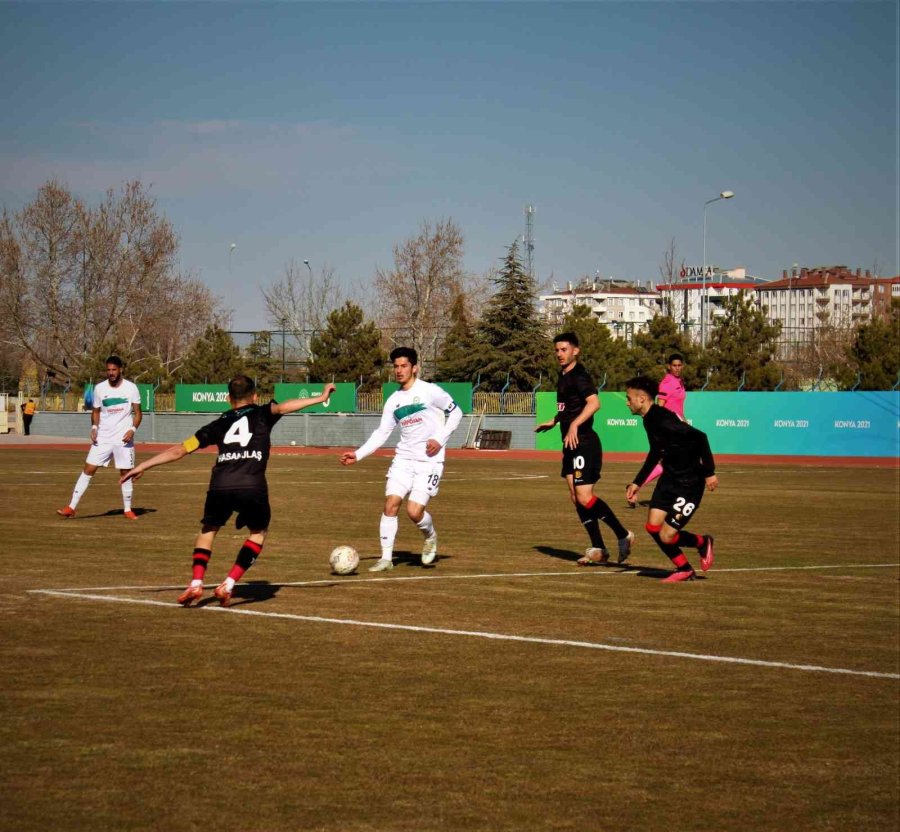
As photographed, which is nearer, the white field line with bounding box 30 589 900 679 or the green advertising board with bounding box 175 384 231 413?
the white field line with bounding box 30 589 900 679

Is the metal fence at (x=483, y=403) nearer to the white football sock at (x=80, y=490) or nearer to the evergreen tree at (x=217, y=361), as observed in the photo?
the evergreen tree at (x=217, y=361)

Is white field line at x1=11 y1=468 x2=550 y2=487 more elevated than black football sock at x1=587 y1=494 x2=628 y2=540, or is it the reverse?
black football sock at x1=587 y1=494 x2=628 y2=540

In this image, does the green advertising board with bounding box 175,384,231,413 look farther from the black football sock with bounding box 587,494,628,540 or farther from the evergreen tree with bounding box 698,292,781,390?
the black football sock with bounding box 587,494,628,540

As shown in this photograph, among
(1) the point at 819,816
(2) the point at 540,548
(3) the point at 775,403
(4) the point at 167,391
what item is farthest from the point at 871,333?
(1) the point at 819,816

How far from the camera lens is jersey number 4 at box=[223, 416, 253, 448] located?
402 inches

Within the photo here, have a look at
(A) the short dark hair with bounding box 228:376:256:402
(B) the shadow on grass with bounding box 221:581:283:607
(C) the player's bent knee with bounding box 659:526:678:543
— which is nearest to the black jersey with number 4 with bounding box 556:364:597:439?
(C) the player's bent knee with bounding box 659:526:678:543

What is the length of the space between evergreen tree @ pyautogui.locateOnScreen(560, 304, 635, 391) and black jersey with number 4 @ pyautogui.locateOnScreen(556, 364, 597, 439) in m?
41.8

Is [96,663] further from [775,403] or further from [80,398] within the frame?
[80,398]

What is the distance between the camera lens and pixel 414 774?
5906 mm

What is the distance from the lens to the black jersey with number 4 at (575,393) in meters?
13.9

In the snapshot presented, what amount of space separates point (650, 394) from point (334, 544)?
5.20 m

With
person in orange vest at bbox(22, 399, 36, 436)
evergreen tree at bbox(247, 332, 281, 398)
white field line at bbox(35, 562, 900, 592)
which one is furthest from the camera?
evergreen tree at bbox(247, 332, 281, 398)

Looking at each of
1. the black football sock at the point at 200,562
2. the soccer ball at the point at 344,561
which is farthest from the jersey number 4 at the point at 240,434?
the soccer ball at the point at 344,561

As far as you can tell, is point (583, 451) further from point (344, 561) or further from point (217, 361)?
point (217, 361)
